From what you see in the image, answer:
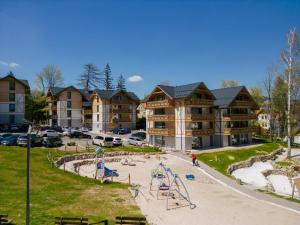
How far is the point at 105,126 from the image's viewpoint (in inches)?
2911

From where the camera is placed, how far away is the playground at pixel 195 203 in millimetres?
19250

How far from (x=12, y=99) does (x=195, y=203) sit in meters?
60.1

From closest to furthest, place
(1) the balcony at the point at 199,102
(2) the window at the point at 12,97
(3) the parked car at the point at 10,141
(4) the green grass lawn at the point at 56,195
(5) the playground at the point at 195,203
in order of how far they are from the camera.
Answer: (4) the green grass lawn at the point at 56,195, (5) the playground at the point at 195,203, (3) the parked car at the point at 10,141, (1) the balcony at the point at 199,102, (2) the window at the point at 12,97

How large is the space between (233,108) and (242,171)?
1902cm

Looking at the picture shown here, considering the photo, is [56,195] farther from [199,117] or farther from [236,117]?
[236,117]

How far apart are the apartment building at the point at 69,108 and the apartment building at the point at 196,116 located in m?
29.1

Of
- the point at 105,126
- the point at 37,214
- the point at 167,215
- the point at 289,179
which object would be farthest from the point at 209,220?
the point at 105,126

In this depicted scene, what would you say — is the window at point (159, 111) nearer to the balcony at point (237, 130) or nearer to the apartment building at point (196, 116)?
the apartment building at point (196, 116)

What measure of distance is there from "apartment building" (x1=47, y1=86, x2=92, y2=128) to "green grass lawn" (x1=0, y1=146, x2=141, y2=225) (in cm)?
4749

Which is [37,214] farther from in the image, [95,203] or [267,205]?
[267,205]

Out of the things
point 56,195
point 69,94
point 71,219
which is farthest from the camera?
point 69,94

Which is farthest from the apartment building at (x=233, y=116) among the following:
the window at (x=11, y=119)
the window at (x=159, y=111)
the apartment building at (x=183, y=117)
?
the window at (x=11, y=119)

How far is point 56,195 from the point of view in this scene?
22.5 meters

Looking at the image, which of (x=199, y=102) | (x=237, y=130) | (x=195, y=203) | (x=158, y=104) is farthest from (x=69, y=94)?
(x=195, y=203)
